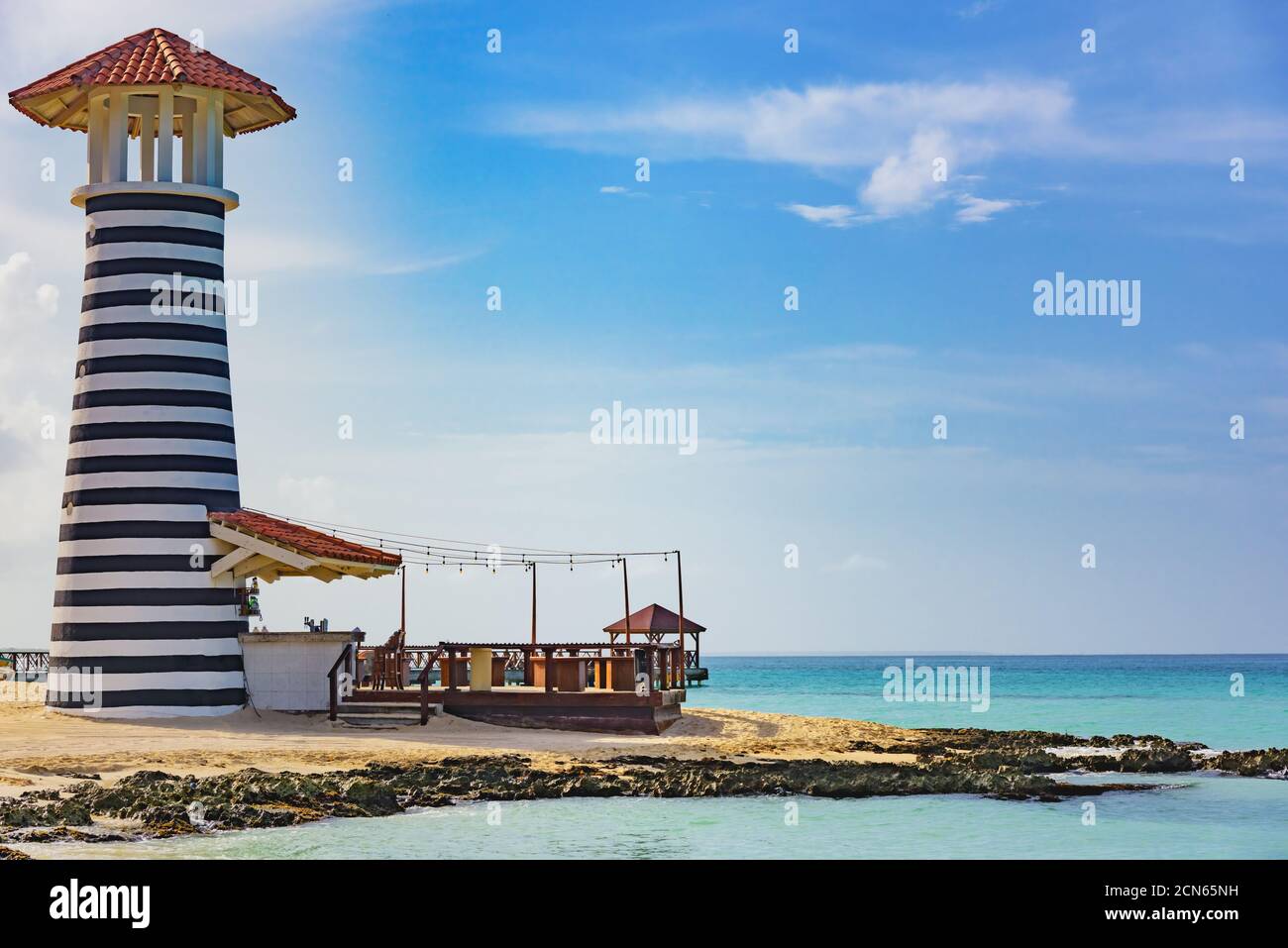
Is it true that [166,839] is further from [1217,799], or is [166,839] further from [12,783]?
[1217,799]

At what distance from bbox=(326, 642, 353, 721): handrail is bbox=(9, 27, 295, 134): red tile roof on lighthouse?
37.8 ft

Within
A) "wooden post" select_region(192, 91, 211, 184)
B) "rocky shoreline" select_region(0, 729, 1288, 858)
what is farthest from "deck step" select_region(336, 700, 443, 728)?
"wooden post" select_region(192, 91, 211, 184)

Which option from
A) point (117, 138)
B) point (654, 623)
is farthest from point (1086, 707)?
point (117, 138)

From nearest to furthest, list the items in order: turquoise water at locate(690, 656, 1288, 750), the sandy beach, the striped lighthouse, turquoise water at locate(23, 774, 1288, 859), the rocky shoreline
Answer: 1. turquoise water at locate(23, 774, 1288, 859)
2. the rocky shoreline
3. the sandy beach
4. the striped lighthouse
5. turquoise water at locate(690, 656, 1288, 750)

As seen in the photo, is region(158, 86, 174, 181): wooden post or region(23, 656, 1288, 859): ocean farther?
region(158, 86, 174, 181): wooden post

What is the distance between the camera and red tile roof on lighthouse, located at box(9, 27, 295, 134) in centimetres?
3403

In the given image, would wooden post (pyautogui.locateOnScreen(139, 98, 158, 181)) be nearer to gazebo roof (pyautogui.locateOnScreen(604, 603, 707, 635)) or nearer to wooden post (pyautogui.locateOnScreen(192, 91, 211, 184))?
wooden post (pyautogui.locateOnScreen(192, 91, 211, 184))

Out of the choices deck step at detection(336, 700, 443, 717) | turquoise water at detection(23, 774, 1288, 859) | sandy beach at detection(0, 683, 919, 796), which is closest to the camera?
turquoise water at detection(23, 774, 1288, 859)

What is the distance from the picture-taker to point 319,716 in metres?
35.2

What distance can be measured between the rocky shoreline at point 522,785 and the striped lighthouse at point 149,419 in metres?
7.20

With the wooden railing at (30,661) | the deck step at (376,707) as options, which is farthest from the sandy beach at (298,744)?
the wooden railing at (30,661)
